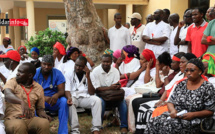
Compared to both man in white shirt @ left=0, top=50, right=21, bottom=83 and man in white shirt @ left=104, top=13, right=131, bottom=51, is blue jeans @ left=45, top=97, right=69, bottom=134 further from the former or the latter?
man in white shirt @ left=104, top=13, right=131, bottom=51

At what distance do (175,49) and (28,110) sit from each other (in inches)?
147

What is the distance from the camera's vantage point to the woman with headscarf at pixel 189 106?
334 cm

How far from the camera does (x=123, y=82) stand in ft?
18.3

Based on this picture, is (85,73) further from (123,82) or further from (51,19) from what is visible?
(51,19)

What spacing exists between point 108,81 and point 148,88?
0.77m

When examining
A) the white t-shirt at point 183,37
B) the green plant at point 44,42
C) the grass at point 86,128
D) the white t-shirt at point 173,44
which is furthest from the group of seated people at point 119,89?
the green plant at point 44,42

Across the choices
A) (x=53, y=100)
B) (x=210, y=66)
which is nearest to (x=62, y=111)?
(x=53, y=100)

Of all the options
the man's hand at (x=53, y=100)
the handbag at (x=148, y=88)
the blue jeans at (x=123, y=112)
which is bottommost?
the blue jeans at (x=123, y=112)

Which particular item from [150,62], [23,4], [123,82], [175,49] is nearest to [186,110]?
[150,62]

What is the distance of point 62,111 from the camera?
438 centimetres

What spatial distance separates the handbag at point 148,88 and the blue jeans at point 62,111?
1.35m

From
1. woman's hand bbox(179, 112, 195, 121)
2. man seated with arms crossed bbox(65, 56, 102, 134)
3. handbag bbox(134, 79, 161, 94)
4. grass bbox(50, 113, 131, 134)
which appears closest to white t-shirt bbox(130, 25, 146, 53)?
handbag bbox(134, 79, 161, 94)

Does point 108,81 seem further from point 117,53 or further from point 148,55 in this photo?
point 117,53

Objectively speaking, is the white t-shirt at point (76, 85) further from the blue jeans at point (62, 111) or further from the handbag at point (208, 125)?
the handbag at point (208, 125)
